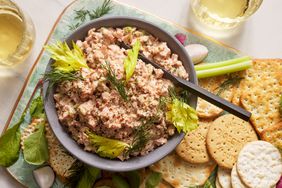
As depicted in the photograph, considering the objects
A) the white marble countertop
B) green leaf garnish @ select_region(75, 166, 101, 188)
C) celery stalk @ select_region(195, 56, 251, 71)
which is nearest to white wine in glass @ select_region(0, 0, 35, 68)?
the white marble countertop

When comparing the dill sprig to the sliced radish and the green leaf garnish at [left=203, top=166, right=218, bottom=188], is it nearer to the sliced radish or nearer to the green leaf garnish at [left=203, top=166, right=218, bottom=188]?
the sliced radish

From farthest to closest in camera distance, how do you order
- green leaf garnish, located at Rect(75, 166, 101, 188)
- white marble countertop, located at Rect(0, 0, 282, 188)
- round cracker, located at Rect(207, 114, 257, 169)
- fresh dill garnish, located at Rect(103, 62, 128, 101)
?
white marble countertop, located at Rect(0, 0, 282, 188) → round cracker, located at Rect(207, 114, 257, 169) → green leaf garnish, located at Rect(75, 166, 101, 188) → fresh dill garnish, located at Rect(103, 62, 128, 101)

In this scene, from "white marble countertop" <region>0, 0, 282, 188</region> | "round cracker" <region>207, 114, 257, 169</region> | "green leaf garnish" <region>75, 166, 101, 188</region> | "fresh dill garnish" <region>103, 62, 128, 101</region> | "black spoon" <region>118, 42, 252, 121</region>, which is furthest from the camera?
"white marble countertop" <region>0, 0, 282, 188</region>

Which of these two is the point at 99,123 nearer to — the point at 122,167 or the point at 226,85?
the point at 122,167

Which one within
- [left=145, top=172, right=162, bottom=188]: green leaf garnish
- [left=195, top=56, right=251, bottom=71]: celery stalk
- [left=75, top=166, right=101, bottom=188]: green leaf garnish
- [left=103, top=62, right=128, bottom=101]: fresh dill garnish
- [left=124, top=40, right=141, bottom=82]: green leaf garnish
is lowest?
[left=145, top=172, right=162, bottom=188]: green leaf garnish

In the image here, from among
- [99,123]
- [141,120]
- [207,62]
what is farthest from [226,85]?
[99,123]

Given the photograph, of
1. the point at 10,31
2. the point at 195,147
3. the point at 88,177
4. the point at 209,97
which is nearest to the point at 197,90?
the point at 209,97

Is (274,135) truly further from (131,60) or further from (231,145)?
(131,60)
